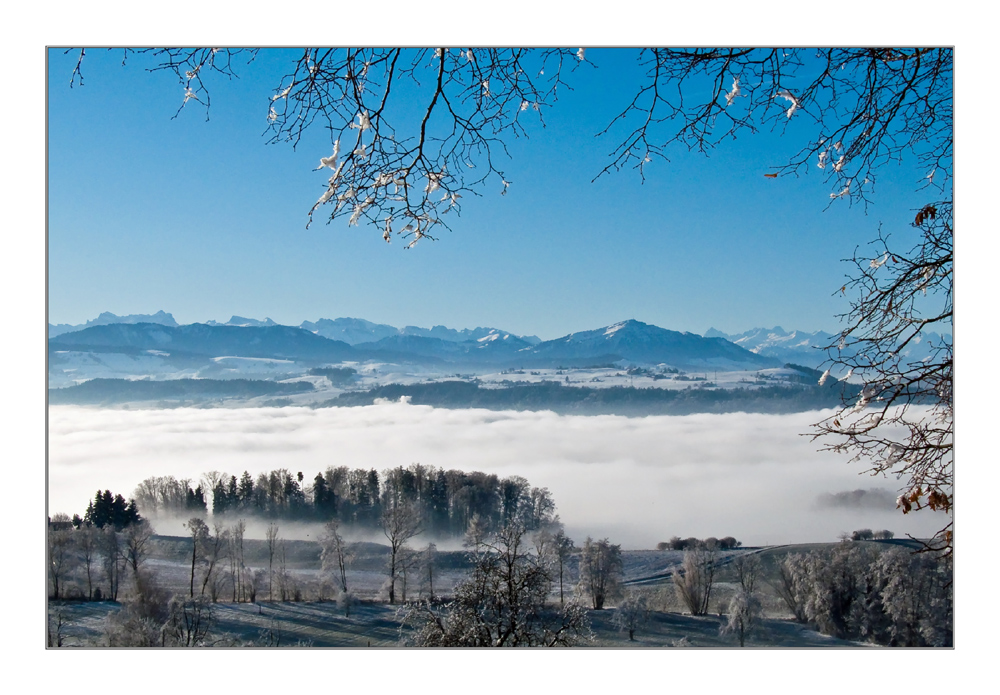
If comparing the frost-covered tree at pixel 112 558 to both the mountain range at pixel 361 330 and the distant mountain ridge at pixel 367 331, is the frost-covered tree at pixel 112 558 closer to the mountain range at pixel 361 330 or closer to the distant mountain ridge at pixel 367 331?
the mountain range at pixel 361 330

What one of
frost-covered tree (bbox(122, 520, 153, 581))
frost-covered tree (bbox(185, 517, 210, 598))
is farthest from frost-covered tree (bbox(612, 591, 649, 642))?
frost-covered tree (bbox(122, 520, 153, 581))

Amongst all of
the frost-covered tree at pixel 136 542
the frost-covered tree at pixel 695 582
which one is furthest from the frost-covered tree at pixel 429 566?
the frost-covered tree at pixel 136 542

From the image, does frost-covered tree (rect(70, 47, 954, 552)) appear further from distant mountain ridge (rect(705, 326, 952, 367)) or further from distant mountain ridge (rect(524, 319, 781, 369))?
distant mountain ridge (rect(524, 319, 781, 369))

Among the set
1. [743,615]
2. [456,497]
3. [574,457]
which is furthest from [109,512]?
[743,615]

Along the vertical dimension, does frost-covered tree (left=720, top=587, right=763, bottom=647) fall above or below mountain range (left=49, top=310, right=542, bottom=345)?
below

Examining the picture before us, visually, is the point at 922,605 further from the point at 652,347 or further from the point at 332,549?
the point at 332,549
